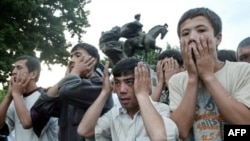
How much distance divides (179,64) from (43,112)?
1194mm

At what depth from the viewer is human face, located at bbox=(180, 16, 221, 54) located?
215 centimetres

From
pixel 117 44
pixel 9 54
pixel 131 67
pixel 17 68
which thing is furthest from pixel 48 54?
pixel 131 67

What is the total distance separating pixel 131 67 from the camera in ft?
8.87

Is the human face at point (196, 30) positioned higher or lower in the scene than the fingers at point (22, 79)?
higher

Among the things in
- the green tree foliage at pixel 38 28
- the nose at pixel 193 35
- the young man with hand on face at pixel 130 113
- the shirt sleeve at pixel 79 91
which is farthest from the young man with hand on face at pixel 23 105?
the green tree foliage at pixel 38 28

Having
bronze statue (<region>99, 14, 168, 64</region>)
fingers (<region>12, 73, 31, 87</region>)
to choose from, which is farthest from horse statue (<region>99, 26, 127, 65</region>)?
fingers (<region>12, 73, 31, 87</region>)

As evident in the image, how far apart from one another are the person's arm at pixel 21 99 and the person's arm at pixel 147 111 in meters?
1.32

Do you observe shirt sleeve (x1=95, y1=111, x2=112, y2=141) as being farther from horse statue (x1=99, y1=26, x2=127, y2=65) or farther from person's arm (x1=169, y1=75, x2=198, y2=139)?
horse statue (x1=99, y1=26, x2=127, y2=65)

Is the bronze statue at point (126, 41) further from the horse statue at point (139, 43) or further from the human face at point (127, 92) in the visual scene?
the human face at point (127, 92)

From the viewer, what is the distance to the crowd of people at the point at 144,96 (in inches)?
83.3

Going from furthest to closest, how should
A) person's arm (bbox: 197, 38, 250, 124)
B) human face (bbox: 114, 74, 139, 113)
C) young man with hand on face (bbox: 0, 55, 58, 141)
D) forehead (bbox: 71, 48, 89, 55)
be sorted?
1. young man with hand on face (bbox: 0, 55, 58, 141)
2. forehead (bbox: 71, 48, 89, 55)
3. human face (bbox: 114, 74, 139, 113)
4. person's arm (bbox: 197, 38, 250, 124)

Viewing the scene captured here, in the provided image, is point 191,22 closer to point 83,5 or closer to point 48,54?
point 48,54

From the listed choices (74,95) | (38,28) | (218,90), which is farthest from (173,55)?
(38,28)

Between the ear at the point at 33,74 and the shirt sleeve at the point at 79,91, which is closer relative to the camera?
the shirt sleeve at the point at 79,91
